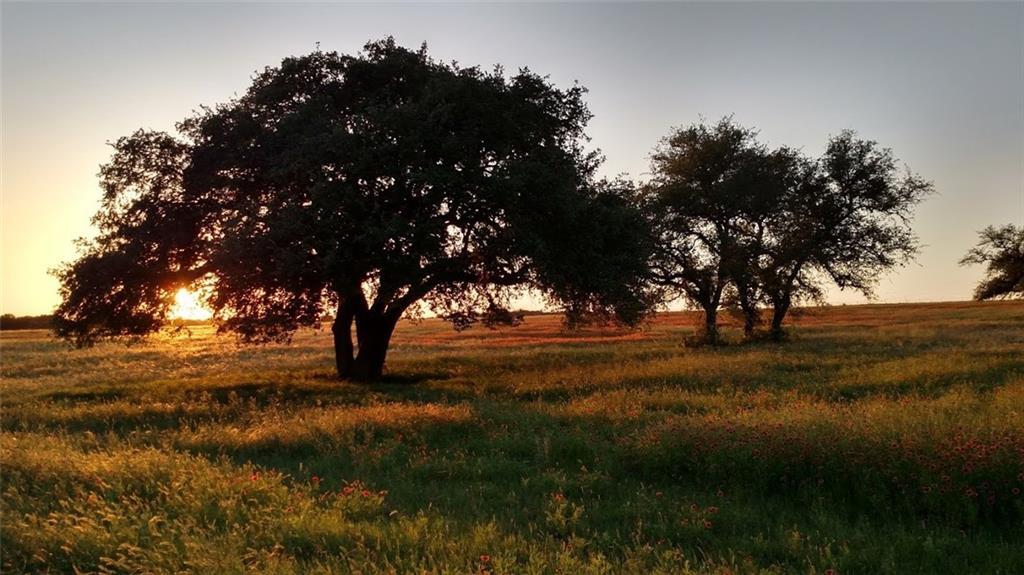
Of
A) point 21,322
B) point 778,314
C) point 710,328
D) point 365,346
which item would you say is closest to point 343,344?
point 365,346

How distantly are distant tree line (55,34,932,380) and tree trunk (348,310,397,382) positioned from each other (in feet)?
0.22

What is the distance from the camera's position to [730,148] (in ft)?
136

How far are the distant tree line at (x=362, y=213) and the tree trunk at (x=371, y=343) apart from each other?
7 centimetres

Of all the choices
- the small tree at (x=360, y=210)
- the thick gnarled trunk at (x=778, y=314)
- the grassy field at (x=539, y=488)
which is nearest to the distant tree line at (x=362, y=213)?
the small tree at (x=360, y=210)

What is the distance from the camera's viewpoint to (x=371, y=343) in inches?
997

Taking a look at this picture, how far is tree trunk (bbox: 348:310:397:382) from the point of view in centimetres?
2505

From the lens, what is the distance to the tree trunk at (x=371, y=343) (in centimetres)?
2505

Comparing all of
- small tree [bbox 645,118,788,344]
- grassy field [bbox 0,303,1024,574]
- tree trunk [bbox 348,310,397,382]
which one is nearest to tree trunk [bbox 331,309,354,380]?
tree trunk [bbox 348,310,397,382]

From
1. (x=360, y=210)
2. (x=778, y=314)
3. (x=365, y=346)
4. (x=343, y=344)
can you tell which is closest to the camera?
(x=360, y=210)

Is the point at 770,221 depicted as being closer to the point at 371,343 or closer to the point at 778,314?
the point at 778,314

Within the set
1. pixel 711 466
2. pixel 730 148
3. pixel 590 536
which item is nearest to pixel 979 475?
pixel 711 466

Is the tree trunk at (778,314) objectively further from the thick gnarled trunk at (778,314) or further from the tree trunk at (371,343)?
the tree trunk at (371,343)

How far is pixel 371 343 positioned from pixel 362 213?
647 centimetres

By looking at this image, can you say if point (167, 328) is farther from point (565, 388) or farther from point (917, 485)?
point (917, 485)
